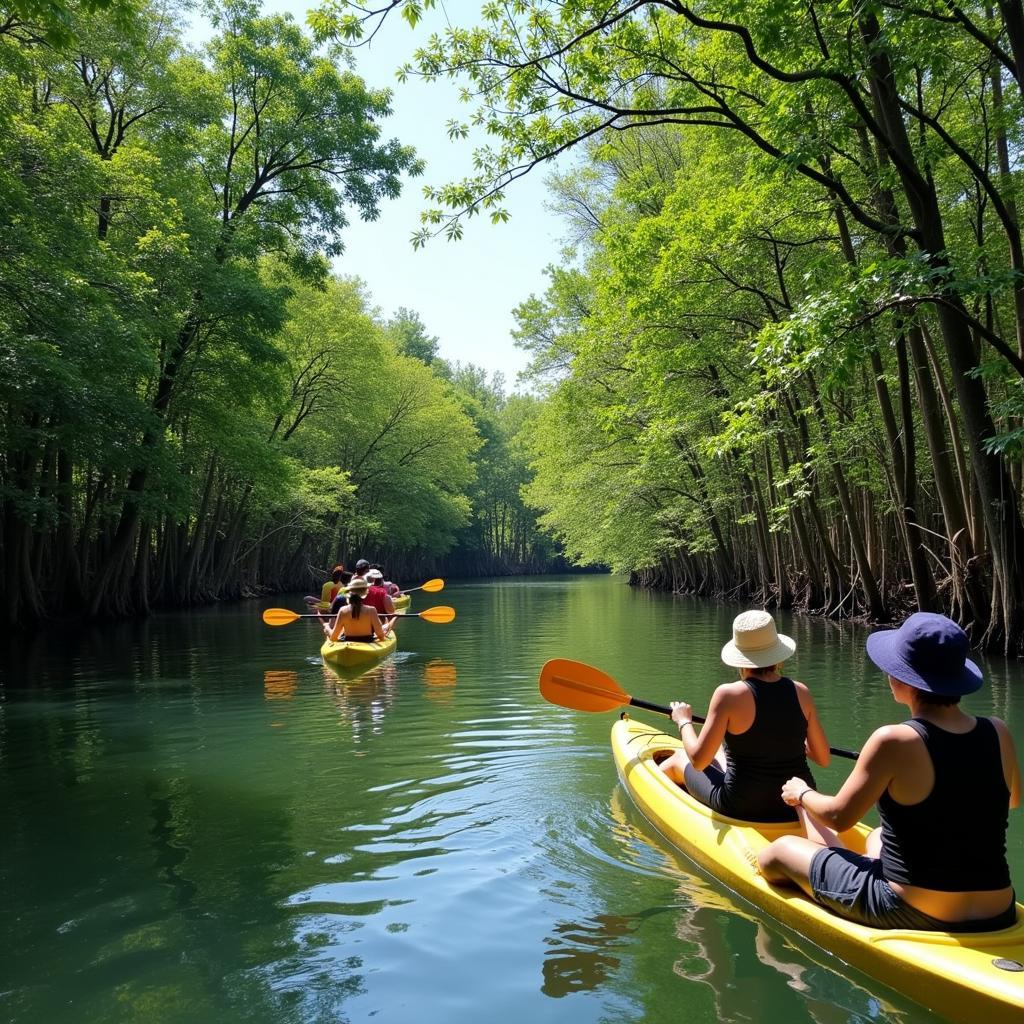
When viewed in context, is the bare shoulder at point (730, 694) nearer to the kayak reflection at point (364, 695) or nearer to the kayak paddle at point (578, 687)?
the kayak paddle at point (578, 687)

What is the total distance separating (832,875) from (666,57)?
28.7 ft

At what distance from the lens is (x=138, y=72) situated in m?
17.4

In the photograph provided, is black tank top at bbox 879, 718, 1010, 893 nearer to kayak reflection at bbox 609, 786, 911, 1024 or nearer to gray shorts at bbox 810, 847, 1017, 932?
gray shorts at bbox 810, 847, 1017, 932

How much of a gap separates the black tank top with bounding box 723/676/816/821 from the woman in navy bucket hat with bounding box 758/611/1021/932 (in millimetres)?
815

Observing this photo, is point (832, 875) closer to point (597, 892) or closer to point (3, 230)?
point (597, 892)

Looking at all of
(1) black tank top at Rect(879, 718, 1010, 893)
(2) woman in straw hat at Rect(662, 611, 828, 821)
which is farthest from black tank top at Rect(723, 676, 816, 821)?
(1) black tank top at Rect(879, 718, 1010, 893)

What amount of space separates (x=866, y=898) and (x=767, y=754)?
942 mm

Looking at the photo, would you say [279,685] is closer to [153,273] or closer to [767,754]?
[767,754]

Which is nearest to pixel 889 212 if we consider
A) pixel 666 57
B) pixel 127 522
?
pixel 666 57

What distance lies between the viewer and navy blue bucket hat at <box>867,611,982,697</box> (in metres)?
2.81

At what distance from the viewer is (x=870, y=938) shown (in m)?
3.15

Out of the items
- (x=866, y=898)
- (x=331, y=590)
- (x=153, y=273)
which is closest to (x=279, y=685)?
(x=331, y=590)

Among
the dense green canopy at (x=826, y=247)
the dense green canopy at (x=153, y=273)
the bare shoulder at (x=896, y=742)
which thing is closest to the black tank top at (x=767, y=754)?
the bare shoulder at (x=896, y=742)

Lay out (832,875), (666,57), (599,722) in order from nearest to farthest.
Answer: (832,875)
(599,722)
(666,57)
